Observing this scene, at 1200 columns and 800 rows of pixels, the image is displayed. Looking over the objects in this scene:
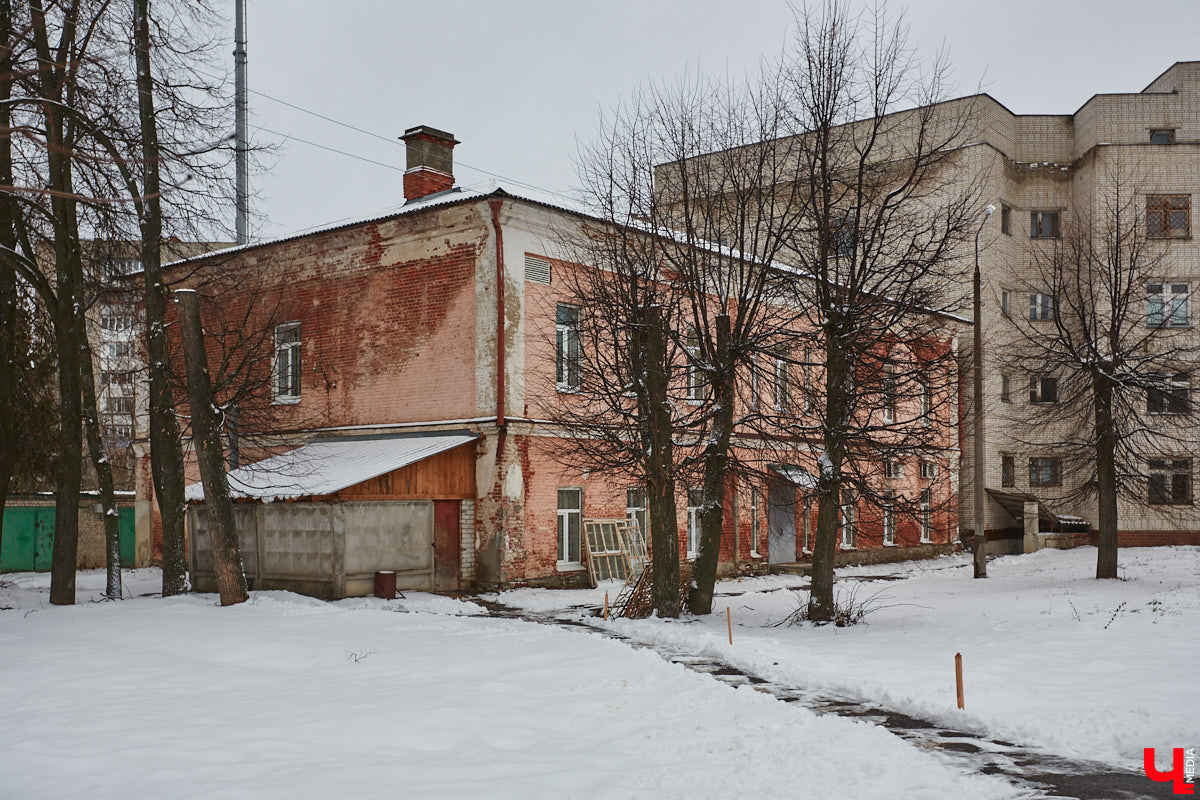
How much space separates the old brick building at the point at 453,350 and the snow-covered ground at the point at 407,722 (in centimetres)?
601

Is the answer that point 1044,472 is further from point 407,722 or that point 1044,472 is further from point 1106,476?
point 407,722

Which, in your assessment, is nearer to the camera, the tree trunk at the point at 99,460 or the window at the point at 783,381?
the window at the point at 783,381

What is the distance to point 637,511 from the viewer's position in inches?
869

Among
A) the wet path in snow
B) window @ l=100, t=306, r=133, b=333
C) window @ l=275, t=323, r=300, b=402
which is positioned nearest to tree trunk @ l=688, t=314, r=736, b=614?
the wet path in snow

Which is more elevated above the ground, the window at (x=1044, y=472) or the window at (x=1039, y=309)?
the window at (x=1039, y=309)

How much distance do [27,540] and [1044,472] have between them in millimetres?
Answer: 33282

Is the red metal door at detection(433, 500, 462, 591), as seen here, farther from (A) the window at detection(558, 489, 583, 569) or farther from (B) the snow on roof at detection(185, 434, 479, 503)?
(A) the window at detection(558, 489, 583, 569)

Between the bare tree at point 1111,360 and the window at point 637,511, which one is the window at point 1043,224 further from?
the window at point 637,511

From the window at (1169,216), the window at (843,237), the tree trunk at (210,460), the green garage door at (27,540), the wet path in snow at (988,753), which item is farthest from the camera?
the window at (1169,216)

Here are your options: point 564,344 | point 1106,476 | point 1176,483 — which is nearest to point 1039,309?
point 1176,483

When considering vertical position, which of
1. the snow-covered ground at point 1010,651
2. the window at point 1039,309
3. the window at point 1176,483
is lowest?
the snow-covered ground at point 1010,651

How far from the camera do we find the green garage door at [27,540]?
2562cm

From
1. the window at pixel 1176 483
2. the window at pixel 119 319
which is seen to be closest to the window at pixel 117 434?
the window at pixel 119 319

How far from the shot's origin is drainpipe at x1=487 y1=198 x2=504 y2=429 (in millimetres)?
19031
